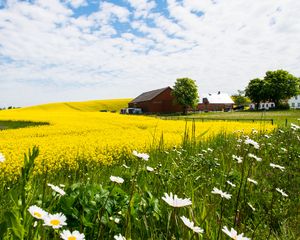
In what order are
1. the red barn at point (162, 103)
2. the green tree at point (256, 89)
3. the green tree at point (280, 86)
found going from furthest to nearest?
the green tree at point (256, 89)
the red barn at point (162, 103)
the green tree at point (280, 86)

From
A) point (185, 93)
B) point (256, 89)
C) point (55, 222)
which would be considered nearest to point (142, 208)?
point (55, 222)

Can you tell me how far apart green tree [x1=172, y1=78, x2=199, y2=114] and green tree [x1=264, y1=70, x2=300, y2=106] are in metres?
18.1

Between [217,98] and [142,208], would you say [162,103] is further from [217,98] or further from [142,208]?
[142,208]

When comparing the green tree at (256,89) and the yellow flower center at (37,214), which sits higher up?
the green tree at (256,89)

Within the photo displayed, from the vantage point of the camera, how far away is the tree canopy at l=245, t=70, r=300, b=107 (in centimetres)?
8262

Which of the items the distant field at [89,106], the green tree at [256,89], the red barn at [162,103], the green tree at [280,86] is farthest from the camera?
the distant field at [89,106]

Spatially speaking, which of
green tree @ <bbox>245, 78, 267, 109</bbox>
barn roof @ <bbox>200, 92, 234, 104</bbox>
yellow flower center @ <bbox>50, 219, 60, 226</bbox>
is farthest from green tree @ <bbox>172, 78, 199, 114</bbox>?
yellow flower center @ <bbox>50, 219, 60, 226</bbox>

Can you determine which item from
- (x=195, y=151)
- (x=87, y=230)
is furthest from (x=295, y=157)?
(x=87, y=230)

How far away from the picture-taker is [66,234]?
1534mm

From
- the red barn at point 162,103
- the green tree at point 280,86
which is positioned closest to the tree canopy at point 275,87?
the green tree at point 280,86

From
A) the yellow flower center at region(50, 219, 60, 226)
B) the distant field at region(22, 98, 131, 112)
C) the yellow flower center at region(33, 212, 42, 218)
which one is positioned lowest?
the distant field at region(22, 98, 131, 112)

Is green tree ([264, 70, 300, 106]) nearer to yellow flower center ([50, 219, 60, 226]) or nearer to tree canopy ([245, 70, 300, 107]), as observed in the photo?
tree canopy ([245, 70, 300, 107])

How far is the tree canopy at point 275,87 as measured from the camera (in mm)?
82625

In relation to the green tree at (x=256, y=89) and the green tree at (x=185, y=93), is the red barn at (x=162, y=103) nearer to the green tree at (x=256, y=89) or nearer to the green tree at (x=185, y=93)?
the green tree at (x=185, y=93)
